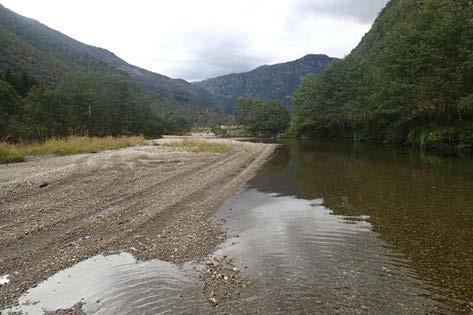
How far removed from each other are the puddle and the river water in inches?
0.7

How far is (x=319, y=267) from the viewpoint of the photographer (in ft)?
21.7

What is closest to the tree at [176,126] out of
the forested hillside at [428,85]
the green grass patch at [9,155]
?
the forested hillside at [428,85]

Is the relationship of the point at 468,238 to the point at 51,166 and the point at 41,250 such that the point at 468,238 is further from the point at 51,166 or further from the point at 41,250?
the point at 51,166

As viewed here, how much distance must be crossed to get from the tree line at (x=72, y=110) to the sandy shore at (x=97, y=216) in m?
19.0

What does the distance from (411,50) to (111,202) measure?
4110cm

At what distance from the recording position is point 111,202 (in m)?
11.8

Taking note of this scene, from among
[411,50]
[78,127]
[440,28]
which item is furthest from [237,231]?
[78,127]

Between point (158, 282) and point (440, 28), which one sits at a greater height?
point (440, 28)

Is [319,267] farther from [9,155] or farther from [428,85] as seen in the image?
[428,85]

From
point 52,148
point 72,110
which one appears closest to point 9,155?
point 52,148

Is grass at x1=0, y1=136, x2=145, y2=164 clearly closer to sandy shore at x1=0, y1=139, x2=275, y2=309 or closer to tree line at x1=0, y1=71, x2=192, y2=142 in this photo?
tree line at x1=0, y1=71, x2=192, y2=142

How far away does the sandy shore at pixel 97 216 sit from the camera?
7.06 metres

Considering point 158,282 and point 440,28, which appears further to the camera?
point 440,28

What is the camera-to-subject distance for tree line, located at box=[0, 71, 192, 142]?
1503 inches
